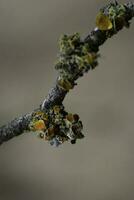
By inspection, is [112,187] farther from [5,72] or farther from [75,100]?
[5,72]

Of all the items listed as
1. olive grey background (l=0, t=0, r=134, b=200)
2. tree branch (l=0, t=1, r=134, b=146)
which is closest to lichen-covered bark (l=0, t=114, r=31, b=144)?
tree branch (l=0, t=1, r=134, b=146)

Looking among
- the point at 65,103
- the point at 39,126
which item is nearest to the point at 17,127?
the point at 39,126

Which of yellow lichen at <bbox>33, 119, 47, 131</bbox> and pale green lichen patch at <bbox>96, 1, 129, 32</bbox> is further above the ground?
pale green lichen patch at <bbox>96, 1, 129, 32</bbox>

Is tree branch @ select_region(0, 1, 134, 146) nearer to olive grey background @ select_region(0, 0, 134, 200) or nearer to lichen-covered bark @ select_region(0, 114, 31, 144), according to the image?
lichen-covered bark @ select_region(0, 114, 31, 144)

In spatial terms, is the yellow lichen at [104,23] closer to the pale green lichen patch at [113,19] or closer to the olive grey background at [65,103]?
the pale green lichen patch at [113,19]

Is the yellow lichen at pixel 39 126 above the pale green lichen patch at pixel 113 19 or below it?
below

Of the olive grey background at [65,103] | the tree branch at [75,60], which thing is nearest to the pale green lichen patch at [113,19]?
the tree branch at [75,60]

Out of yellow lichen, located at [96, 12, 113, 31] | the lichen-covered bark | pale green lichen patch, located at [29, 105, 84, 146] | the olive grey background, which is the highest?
the olive grey background

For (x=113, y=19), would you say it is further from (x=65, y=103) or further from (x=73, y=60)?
(x=65, y=103)
